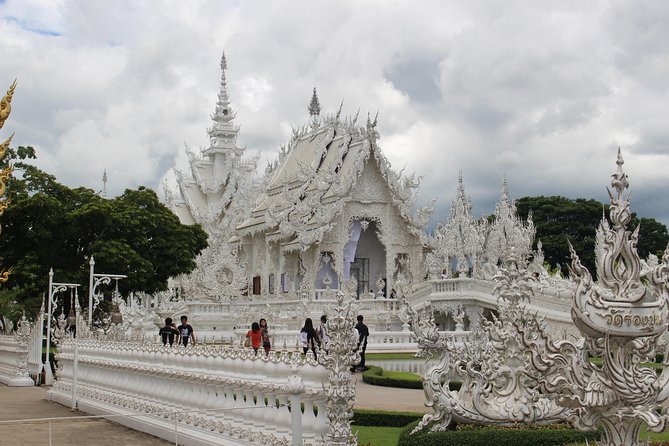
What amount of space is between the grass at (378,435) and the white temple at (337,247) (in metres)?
19.7

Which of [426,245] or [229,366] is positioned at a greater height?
[426,245]

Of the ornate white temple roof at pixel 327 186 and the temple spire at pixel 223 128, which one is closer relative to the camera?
the ornate white temple roof at pixel 327 186

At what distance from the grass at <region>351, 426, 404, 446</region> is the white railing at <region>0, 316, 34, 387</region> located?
495 inches

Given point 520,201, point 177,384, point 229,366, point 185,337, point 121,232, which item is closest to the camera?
point 229,366

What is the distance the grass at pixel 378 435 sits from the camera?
11.2 metres

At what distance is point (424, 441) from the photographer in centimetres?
966

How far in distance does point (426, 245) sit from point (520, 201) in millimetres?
29129

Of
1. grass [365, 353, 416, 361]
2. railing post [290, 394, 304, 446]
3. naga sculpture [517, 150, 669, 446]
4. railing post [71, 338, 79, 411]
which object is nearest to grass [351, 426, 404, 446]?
railing post [290, 394, 304, 446]

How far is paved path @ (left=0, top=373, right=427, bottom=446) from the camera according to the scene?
1228 cm

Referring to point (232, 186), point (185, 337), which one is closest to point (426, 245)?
point (232, 186)

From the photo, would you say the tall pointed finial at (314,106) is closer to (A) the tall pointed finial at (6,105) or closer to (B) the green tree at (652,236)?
(B) the green tree at (652,236)

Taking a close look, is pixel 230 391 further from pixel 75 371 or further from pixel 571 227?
pixel 571 227

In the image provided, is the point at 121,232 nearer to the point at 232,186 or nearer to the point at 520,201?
the point at 232,186

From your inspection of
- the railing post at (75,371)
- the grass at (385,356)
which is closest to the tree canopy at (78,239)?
the grass at (385,356)
